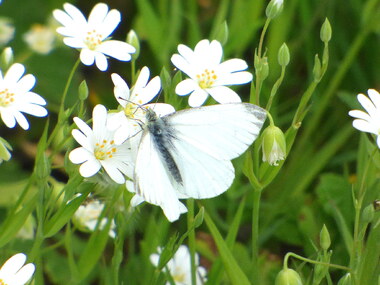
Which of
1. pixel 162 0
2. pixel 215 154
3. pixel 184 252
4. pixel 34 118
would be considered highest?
pixel 215 154

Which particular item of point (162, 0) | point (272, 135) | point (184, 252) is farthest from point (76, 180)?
point (162, 0)

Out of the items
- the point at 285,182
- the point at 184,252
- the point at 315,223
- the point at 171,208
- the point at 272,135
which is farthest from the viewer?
the point at 285,182

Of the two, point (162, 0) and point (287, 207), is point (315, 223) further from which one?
point (162, 0)

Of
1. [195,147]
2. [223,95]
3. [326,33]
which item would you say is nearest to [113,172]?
[195,147]

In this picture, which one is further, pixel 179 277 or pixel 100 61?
pixel 179 277

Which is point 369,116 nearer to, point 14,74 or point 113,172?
point 113,172

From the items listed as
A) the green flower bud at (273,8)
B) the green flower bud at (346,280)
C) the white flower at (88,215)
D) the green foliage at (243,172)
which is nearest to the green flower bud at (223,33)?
the green foliage at (243,172)

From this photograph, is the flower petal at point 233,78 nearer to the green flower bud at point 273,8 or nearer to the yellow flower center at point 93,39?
the green flower bud at point 273,8
